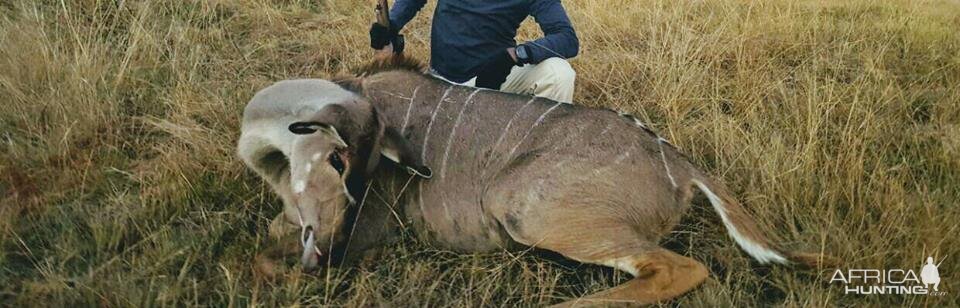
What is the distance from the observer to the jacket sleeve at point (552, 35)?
3.85 meters

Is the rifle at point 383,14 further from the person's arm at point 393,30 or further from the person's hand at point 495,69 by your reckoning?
the person's hand at point 495,69

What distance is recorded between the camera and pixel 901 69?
16.4 ft

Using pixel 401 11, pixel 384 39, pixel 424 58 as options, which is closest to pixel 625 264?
pixel 384 39

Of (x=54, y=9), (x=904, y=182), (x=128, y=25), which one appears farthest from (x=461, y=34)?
(x=54, y=9)

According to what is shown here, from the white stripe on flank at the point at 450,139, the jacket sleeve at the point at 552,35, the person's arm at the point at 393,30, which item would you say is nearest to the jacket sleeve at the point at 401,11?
the person's arm at the point at 393,30

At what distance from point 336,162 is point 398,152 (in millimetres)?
240

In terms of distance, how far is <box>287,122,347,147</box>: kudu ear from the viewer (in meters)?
2.76

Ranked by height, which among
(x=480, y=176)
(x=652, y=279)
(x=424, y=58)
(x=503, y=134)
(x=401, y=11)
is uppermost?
(x=401, y=11)

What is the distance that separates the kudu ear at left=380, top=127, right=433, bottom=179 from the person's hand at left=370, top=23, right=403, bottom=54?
3.38 feet

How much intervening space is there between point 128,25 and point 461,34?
2.46 metres

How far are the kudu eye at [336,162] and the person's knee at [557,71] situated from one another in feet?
4.87

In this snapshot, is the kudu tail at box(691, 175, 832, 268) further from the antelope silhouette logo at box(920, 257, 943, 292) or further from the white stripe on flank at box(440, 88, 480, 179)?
the white stripe on flank at box(440, 88, 480, 179)

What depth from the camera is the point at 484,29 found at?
13.0 feet

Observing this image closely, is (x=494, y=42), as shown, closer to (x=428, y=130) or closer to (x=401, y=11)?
(x=401, y=11)
